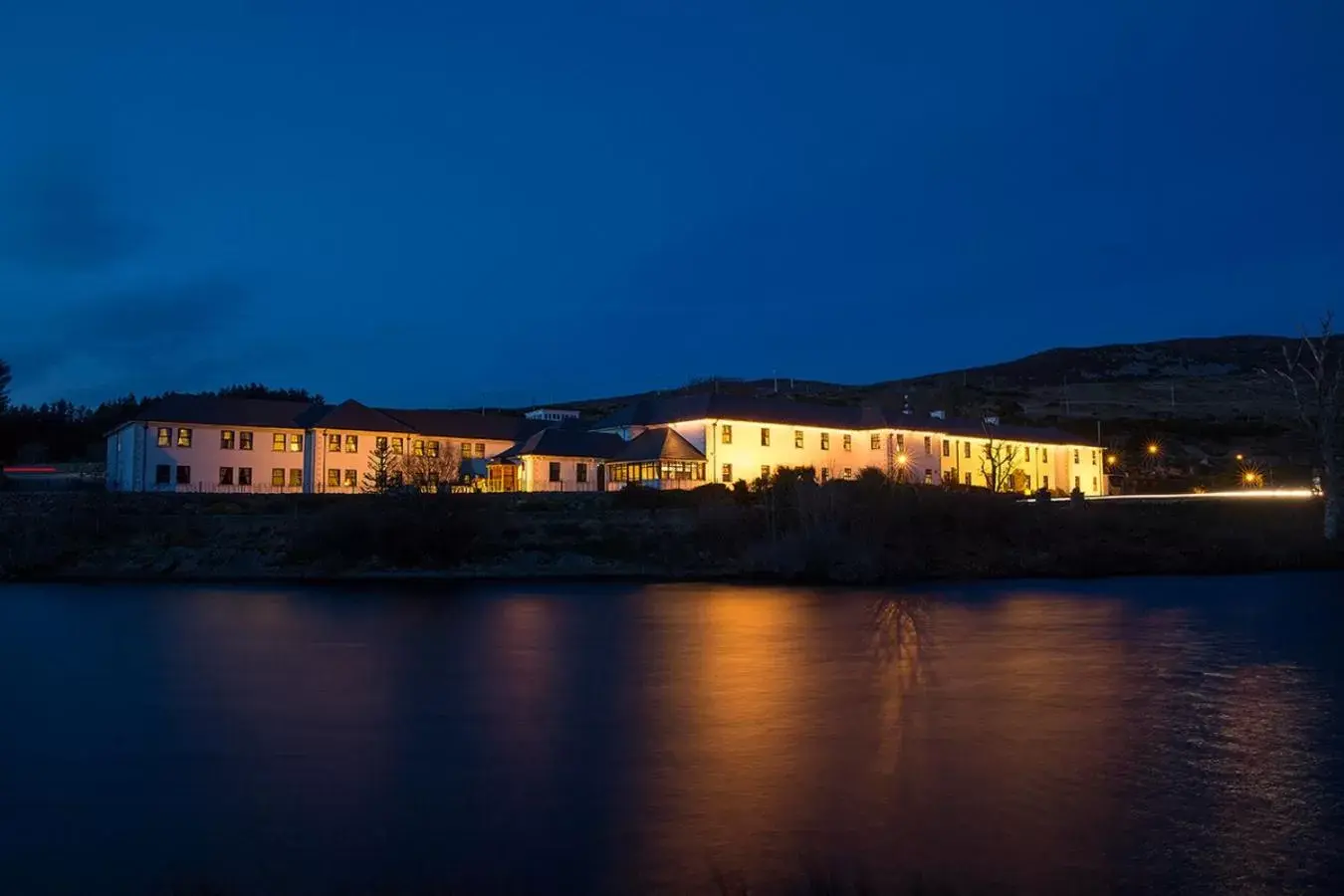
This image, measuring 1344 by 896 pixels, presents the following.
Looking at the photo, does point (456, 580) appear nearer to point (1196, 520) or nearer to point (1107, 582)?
point (1107, 582)

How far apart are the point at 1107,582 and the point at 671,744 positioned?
30.7 m

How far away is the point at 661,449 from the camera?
55.5 metres

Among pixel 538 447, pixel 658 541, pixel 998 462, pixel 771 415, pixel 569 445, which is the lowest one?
pixel 658 541

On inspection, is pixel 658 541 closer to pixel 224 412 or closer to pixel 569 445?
pixel 569 445

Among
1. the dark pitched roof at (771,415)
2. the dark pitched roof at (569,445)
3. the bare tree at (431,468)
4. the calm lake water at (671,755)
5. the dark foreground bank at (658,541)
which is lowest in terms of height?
the calm lake water at (671,755)

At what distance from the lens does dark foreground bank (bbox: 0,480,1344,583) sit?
137 feet

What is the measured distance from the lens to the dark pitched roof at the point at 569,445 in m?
57.3

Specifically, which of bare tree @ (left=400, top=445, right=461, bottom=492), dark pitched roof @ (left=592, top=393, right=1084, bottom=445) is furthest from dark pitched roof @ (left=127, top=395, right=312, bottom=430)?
dark pitched roof @ (left=592, top=393, right=1084, bottom=445)

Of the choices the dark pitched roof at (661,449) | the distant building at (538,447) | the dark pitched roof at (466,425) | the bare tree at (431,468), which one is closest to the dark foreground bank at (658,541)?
the bare tree at (431,468)

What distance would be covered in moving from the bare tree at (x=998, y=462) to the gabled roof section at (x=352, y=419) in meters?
35.3

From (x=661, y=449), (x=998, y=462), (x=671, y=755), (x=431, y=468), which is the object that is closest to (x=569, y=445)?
(x=661, y=449)

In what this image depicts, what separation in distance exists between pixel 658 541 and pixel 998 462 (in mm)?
30143

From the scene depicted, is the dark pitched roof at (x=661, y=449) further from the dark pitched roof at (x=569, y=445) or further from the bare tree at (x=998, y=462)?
the bare tree at (x=998, y=462)

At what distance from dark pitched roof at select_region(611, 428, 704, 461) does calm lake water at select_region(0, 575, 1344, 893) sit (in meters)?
28.7
